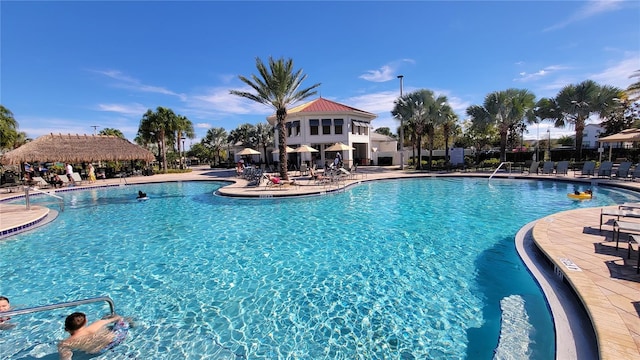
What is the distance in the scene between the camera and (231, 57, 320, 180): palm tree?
1809 centimetres

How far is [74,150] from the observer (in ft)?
80.7

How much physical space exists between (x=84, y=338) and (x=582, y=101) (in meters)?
31.4

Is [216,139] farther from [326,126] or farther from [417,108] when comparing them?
[417,108]

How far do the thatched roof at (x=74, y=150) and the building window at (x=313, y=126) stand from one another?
15.9m

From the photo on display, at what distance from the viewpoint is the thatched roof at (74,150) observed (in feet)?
73.0

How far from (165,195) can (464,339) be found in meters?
17.4

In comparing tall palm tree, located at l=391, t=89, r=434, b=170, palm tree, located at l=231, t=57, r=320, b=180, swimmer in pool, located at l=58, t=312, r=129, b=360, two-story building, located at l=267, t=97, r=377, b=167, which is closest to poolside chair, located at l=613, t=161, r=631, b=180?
tall palm tree, located at l=391, t=89, r=434, b=170

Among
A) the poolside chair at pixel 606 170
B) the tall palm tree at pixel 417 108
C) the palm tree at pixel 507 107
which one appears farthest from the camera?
the tall palm tree at pixel 417 108

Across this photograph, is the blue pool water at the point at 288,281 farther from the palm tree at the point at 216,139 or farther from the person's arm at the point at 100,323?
the palm tree at the point at 216,139

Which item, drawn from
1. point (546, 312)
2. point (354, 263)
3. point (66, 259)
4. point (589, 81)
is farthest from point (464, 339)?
point (589, 81)

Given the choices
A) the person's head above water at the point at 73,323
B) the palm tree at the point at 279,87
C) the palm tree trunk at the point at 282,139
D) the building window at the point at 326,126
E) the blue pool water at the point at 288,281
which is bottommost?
the blue pool water at the point at 288,281

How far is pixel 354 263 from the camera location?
649 cm

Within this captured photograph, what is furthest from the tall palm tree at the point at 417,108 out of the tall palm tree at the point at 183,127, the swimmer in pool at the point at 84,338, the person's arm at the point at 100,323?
the swimmer in pool at the point at 84,338

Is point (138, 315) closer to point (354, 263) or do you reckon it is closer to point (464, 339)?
point (354, 263)
